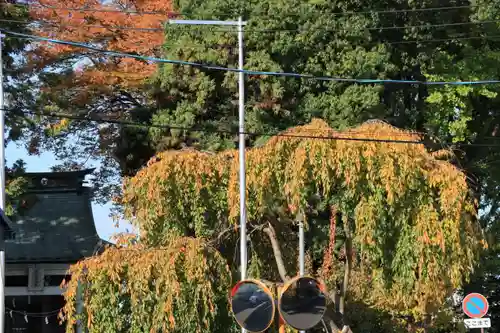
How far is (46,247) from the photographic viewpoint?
2872cm

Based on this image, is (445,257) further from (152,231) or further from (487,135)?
(487,135)

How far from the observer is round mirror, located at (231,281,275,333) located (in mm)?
14367

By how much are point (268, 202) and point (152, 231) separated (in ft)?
8.58

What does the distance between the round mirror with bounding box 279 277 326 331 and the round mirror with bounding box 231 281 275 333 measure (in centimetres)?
28

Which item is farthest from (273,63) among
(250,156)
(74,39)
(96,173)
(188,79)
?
(96,173)

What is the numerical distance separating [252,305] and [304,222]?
8.87 ft

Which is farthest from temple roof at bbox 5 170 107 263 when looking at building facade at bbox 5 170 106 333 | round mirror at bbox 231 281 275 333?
round mirror at bbox 231 281 275 333

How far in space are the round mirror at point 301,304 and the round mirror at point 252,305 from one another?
28 centimetres

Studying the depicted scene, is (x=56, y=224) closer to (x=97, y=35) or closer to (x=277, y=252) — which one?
(x=97, y=35)

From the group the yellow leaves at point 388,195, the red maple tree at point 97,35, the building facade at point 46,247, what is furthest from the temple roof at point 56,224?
the yellow leaves at point 388,195

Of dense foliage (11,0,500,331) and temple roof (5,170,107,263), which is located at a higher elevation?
dense foliage (11,0,500,331)

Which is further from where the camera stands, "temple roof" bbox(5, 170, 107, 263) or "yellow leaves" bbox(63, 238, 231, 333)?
"temple roof" bbox(5, 170, 107, 263)

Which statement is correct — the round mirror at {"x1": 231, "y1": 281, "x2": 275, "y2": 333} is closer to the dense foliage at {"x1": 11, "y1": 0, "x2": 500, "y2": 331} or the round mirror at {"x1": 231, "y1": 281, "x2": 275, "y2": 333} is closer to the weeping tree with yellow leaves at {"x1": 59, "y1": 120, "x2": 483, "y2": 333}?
the weeping tree with yellow leaves at {"x1": 59, "y1": 120, "x2": 483, "y2": 333}

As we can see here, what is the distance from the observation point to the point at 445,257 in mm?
15539
